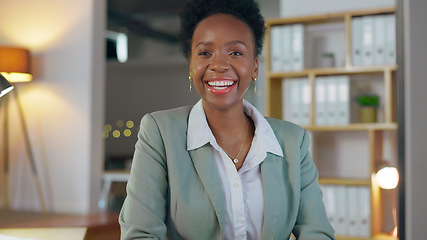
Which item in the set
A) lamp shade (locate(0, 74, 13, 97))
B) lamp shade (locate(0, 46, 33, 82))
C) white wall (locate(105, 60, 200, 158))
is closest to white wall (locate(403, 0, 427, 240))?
lamp shade (locate(0, 74, 13, 97))

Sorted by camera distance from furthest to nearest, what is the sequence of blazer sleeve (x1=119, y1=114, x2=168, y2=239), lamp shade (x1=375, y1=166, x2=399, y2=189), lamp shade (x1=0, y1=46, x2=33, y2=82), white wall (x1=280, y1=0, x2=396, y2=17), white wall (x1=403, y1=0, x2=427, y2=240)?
lamp shade (x1=0, y1=46, x2=33, y2=82), white wall (x1=280, y1=0, x2=396, y2=17), lamp shade (x1=375, y1=166, x2=399, y2=189), white wall (x1=403, y1=0, x2=427, y2=240), blazer sleeve (x1=119, y1=114, x2=168, y2=239)

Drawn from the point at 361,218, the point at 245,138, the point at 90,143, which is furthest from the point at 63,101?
the point at 245,138

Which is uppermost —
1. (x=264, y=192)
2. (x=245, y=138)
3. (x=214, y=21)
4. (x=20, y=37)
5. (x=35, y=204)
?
(x=20, y=37)

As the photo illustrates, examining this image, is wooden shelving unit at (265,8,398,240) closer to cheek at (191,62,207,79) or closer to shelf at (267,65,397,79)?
shelf at (267,65,397,79)

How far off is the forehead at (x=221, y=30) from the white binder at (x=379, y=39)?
206cm

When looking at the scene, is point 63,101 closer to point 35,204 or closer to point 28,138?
point 28,138

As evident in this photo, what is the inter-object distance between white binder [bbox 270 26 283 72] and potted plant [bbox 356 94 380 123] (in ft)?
1.89

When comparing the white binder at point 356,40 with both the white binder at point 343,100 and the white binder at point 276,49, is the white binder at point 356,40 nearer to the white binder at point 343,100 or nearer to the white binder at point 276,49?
the white binder at point 343,100

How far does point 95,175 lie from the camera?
4238mm

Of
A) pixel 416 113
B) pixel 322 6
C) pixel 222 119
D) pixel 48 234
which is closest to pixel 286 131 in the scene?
pixel 222 119

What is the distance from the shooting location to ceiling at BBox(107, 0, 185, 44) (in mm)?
6234

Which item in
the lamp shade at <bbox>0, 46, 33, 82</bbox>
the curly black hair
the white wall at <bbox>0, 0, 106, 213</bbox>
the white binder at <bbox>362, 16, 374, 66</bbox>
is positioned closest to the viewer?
the curly black hair

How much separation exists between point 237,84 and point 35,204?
140 inches

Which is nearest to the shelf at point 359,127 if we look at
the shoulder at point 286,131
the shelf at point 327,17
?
A: the shelf at point 327,17
